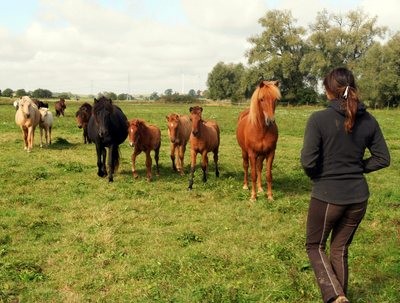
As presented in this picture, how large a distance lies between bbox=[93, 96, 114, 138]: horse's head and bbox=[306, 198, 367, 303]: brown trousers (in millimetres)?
8120

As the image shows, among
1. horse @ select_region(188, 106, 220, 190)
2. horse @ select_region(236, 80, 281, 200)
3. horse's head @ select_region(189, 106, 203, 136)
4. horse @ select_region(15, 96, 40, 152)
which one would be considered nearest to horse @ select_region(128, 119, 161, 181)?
horse @ select_region(188, 106, 220, 190)

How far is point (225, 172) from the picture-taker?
13.0 meters

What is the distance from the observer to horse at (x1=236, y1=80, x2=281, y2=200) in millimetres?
8867

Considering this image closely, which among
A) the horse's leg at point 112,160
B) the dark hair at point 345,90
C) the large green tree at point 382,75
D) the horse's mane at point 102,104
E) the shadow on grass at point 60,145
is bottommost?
the shadow on grass at point 60,145

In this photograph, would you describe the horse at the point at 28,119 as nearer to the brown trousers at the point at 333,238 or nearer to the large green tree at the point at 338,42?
the brown trousers at the point at 333,238

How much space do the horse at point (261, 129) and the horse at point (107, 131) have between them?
379 cm

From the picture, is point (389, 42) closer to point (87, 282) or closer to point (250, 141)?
point (250, 141)

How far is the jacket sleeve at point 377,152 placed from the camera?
410 centimetres

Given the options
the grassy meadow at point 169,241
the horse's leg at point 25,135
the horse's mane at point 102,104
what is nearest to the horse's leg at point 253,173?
the grassy meadow at point 169,241

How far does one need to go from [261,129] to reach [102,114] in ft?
14.7

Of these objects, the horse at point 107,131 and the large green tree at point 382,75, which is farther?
the large green tree at point 382,75

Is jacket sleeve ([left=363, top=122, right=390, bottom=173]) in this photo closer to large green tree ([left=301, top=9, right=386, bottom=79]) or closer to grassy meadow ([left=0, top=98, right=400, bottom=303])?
grassy meadow ([left=0, top=98, right=400, bottom=303])

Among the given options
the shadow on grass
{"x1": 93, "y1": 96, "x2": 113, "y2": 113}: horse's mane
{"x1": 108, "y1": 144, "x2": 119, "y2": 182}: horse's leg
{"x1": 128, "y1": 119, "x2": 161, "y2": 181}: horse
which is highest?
{"x1": 93, "y1": 96, "x2": 113, "y2": 113}: horse's mane

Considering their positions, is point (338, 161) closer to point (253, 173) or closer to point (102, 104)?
point (253, 173)
